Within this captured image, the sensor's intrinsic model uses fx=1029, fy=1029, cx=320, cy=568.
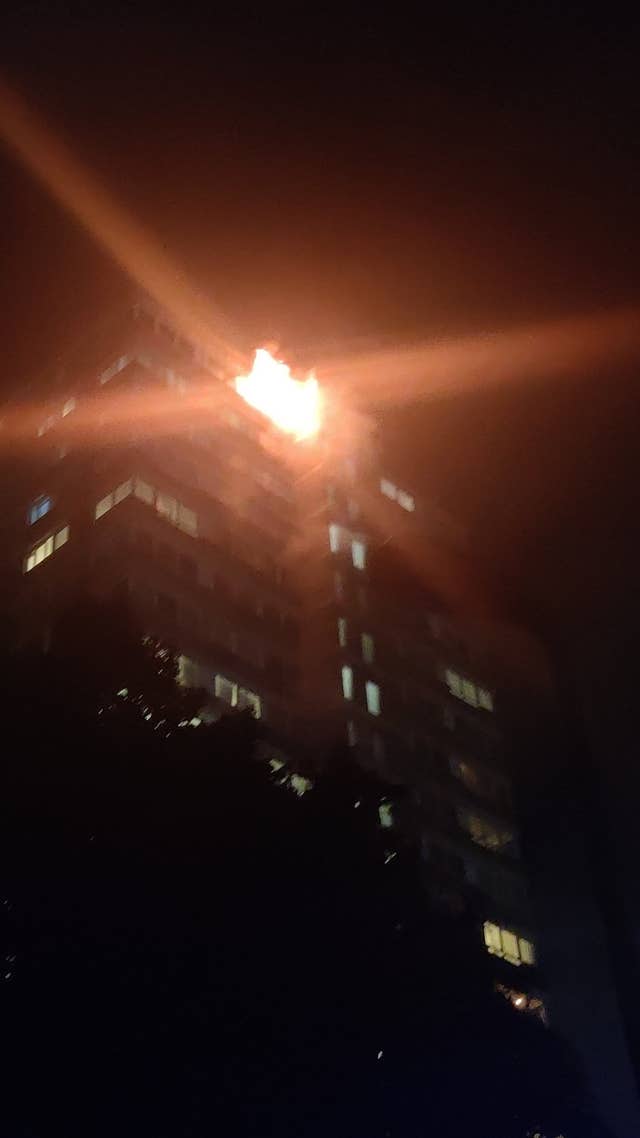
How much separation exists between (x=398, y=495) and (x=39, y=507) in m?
23.0

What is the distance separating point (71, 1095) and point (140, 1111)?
1.13m

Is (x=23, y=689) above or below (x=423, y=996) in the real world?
above

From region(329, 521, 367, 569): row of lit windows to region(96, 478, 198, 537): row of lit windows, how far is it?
11.1 m

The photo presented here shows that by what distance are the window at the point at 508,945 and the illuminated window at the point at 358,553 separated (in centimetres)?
2064

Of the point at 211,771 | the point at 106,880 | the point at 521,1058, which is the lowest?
the point at 521,1058

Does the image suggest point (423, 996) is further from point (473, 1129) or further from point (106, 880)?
point (106, 880)

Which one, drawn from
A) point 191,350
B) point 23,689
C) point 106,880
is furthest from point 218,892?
point 191,350

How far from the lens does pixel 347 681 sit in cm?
4797

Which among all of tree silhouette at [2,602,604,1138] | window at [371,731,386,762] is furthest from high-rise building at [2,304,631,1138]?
tree silhouette at [2,602,604,1138]

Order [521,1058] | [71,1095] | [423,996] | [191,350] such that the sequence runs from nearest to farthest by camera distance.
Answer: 1. [71,1095]
2. [423,996]
3. [521,1058]
4. [191,350]

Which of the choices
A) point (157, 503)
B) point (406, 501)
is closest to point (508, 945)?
point (157, 503)

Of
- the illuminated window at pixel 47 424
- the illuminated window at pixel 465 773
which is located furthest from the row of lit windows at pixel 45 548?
the illuminated window at pixel 465 773

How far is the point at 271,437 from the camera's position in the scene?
56.7 m

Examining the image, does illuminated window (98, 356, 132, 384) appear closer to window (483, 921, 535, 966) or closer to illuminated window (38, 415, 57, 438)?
illuminated window (38, 415, 57, 438)
